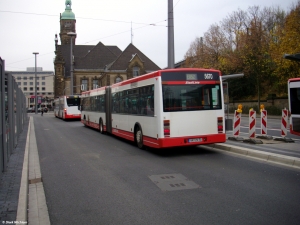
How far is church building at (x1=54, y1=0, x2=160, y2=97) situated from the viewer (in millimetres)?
76562

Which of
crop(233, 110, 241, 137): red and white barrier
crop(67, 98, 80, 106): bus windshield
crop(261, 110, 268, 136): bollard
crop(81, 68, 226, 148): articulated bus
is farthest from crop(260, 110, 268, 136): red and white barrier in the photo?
crop(67, 98, 80, 106): bus windshield

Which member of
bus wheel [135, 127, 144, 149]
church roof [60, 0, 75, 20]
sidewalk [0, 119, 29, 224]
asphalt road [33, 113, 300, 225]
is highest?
church roof [60, 0, 75, 20]

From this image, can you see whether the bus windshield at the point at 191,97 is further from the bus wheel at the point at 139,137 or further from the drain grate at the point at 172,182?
the drain grate at the point at 172,182

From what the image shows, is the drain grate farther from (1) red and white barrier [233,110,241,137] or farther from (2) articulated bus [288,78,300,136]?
(2) articulated bus [288,78,300,136]

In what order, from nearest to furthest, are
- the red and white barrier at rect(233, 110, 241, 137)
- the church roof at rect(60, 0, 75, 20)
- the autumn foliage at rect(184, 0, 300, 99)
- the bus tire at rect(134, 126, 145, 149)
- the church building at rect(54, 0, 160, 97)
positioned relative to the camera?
the bus tire at rect(134, 126, 145, 149) < the red and white barrier at rect(233, 110, 241, 137) < the autumn foliage at rect(184, 0, 300, 99) < the church building at rect(54, 0, 160, 97) < the church roof at rect(60, 0, 75, 20)

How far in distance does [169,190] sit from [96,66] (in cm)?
7893

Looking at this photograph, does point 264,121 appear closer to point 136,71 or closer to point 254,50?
point 254,50

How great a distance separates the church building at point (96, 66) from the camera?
251 ft

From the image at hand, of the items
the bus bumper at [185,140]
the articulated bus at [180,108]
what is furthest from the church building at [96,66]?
the bus bumper at [185,140]

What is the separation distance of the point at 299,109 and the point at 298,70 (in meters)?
18.1

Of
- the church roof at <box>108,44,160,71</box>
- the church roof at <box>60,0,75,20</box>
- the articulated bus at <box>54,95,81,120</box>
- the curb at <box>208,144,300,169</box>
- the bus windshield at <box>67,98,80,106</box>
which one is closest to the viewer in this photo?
the curb at <box>208,144,300,169</box>

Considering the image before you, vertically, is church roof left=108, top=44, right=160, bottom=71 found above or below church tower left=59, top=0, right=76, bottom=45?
below

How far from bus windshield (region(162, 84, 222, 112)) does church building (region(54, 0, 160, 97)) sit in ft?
212

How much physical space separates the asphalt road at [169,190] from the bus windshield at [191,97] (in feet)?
5.35
